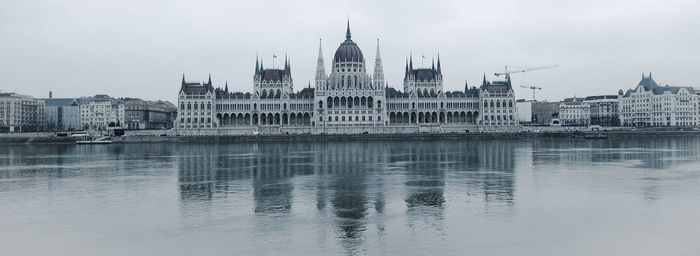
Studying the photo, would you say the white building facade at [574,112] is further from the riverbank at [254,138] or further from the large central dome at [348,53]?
the riverbank at [254,138]

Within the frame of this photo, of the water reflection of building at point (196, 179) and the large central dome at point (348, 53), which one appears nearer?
the water reflection of building at point (196, 179)

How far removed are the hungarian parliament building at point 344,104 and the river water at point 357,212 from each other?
91.6m

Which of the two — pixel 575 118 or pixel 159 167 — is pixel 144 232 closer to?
pixel 159 167

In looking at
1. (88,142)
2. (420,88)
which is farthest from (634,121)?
(88,142)

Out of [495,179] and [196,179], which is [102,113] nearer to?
[196,179]

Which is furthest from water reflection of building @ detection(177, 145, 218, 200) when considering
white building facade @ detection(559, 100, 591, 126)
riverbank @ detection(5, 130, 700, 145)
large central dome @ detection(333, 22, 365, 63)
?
white building facade @ detection(559, 100, 591, 126)

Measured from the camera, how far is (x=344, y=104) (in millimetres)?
135875

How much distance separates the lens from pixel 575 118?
7554 inches

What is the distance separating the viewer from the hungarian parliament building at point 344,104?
441ft

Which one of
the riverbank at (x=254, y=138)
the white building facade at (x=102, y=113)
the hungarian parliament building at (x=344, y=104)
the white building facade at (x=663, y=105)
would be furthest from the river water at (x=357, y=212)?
the white building facade at (x=102, y=113)

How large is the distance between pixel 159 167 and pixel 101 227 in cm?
2811

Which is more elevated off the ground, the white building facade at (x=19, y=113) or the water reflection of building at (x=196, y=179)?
the white building facade at (x=19, y=113)

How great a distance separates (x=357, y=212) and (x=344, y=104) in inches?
4390

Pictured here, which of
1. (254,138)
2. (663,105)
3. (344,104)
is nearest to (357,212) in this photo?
(254,138)
